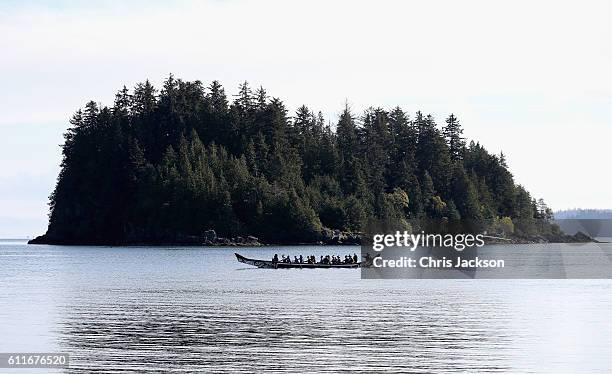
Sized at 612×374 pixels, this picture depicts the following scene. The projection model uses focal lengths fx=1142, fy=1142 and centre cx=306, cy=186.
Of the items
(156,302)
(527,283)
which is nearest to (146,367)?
(156,302)

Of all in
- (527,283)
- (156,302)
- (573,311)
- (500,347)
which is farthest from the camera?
(527,283)

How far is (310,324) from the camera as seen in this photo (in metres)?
55.5

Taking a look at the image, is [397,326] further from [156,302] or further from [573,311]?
[156,302]

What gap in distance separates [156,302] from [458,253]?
88.7 metres

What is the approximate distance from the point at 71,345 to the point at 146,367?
790 cm

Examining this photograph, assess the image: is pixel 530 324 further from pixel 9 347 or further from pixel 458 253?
pixel 458 253

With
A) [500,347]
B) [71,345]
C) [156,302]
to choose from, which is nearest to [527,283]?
[156,302]

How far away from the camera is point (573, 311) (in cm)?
6581

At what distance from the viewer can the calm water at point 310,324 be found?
42.8m

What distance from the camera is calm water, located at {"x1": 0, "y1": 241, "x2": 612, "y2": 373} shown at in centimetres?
4281

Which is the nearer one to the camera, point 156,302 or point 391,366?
point 391,366

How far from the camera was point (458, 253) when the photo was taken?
15438 centimetres

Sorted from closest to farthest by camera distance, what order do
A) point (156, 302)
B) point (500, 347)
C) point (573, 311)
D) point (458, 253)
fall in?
point (500, 347) < point (573, 311) < point (156, 302) < point (458, 253)

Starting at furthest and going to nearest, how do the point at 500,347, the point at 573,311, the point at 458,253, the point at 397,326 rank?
the point at 458,253, the point at 573,311, the point at 397,326, the point at 500,347
